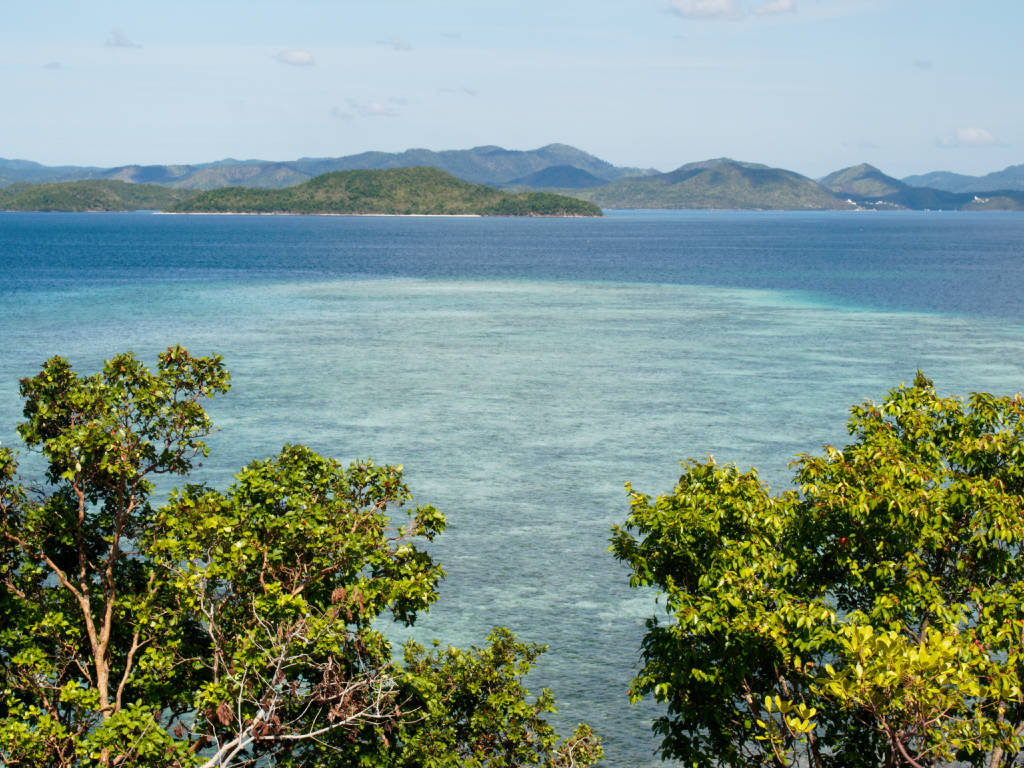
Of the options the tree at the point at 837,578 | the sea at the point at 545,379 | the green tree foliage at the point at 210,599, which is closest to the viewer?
the tree at the point at 837,578

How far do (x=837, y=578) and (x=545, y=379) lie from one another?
44975mm

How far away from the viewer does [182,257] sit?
6791 inches

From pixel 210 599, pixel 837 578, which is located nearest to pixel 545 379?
pixel 837 578

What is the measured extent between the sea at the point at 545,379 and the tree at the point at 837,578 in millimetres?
5012

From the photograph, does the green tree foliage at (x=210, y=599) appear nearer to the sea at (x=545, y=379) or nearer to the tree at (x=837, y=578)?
the tree at (x=837, y=578)

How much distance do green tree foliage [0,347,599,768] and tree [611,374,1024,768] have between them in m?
3.47

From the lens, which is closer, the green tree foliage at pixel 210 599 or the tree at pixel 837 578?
the tree at pixel 837 578

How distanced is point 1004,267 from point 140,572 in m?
157

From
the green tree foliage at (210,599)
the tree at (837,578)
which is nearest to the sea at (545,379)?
the tree at (837,578)

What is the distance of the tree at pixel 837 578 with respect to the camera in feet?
47.8

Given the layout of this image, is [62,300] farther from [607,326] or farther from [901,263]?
[901,263]

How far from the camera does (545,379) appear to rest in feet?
201

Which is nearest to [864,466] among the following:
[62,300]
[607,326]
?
[607,326]

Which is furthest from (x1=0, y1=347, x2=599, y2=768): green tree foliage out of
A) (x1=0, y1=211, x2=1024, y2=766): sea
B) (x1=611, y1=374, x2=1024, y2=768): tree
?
(x1=0, y1=211, x2=1024, y2=766): sea
